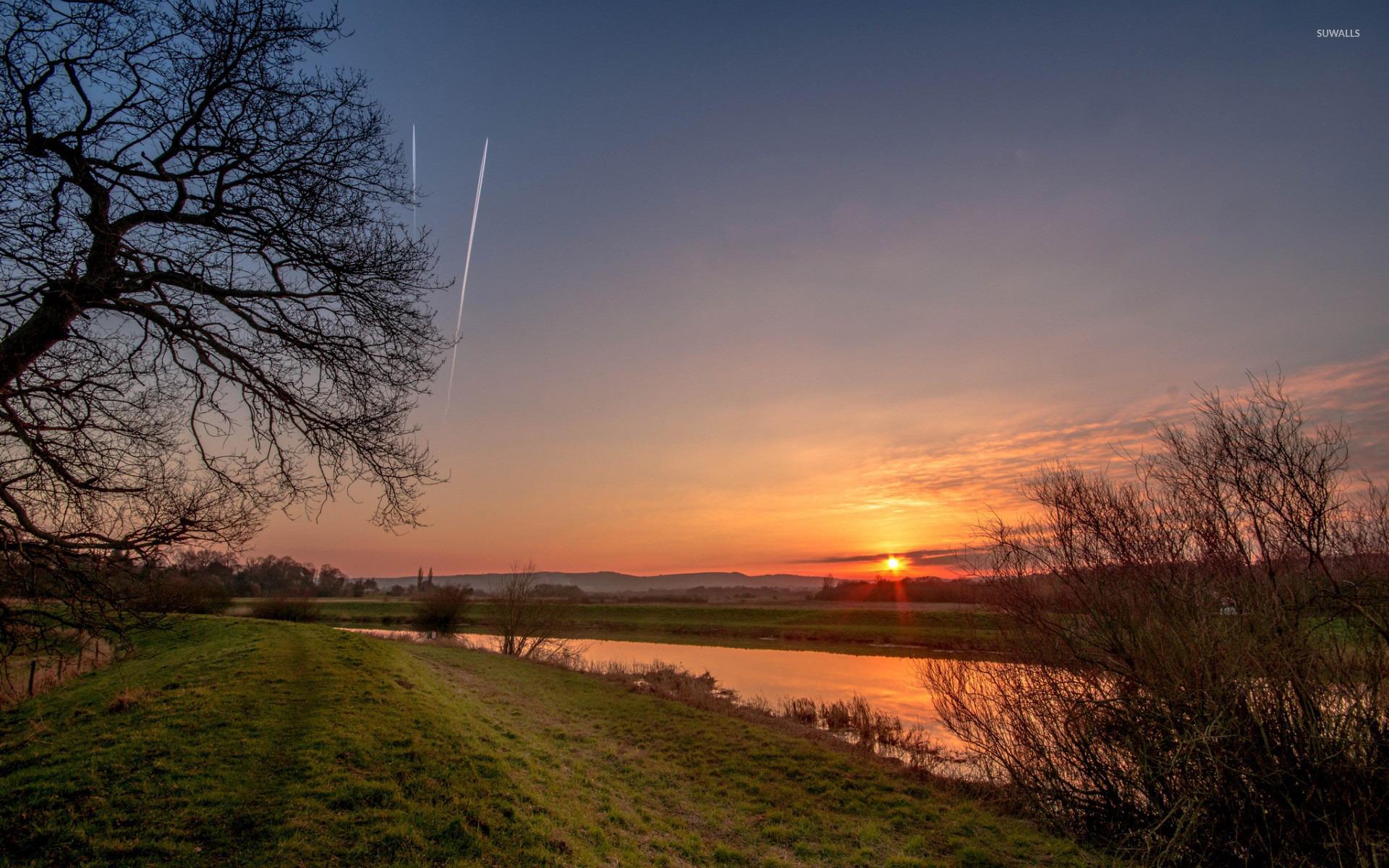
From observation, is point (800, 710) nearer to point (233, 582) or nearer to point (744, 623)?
point (744, 623)

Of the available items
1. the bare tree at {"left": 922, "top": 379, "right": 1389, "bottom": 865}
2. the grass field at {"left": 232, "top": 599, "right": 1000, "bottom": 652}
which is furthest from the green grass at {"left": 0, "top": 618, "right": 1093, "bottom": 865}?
the grass field at {"left": 232, "top": 599, "right": 1000, "bottom": 652}

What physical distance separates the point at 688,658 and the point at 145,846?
33544 millimetres

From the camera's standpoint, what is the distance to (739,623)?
5809 centimetres

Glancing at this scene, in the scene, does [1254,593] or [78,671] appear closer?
[1254,593]

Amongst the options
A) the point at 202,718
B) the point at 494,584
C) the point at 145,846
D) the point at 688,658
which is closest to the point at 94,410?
the point at 145,846

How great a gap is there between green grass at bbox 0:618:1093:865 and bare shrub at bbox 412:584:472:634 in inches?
1088

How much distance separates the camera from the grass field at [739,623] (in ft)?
148

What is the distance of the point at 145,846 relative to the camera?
17.2 ft

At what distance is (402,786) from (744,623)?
176 ft

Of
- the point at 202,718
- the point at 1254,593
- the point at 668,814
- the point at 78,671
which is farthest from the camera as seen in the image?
the point at 78,671

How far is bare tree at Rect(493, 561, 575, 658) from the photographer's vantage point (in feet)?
104

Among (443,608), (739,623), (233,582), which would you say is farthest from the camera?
(739,623)

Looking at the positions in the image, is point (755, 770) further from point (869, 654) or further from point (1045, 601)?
point (869, 654)

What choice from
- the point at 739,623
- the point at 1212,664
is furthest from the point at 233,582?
the point at 1212,664
